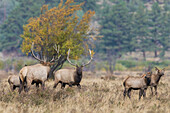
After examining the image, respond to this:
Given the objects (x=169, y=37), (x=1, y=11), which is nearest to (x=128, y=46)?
(x=169, y=37)

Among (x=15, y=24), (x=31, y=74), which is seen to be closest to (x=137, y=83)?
(x=31, y=74)

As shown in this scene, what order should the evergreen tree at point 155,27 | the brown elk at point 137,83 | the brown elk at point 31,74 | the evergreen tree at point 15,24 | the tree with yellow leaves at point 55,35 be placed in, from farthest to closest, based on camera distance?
the evergreen tree at point 155,27 → the evergreen tree at point 15,24 → the tree with yellow leaves at point 55,35 → the brown elk at point 137,83 → the brown elk at point 31,74

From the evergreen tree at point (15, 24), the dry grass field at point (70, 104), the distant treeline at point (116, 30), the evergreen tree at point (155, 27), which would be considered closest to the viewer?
the dry grass field at point (70, 104)

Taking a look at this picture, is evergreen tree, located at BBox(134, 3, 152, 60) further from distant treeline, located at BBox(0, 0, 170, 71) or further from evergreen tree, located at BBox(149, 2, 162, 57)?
evergreen tree, located at BBox(149, 2, 162, 57)

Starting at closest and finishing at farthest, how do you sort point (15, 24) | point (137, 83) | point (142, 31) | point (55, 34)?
point (137, 83), point (55, 34), point (15, 24), point (142, 31)

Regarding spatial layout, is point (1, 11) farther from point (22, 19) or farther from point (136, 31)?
point (136, 31)

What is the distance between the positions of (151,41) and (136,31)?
11.5ft

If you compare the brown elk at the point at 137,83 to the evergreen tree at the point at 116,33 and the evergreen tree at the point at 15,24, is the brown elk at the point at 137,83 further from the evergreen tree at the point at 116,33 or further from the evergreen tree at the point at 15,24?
the evergreen tree at the point at 15,24

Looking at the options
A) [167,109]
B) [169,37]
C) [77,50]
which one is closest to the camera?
[167,109]

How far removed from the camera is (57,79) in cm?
1430

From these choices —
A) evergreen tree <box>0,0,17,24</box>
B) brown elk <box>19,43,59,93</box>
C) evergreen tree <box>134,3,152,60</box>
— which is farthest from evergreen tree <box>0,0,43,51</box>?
brown elk <box>19,43,59,93</box>

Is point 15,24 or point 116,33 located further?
point 15,24

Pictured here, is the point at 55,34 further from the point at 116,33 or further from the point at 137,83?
the point at 116,33

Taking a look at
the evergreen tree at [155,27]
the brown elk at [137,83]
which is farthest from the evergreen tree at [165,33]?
the brown elk at [137,83]
